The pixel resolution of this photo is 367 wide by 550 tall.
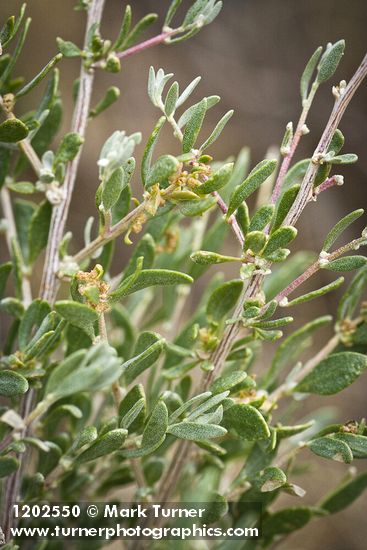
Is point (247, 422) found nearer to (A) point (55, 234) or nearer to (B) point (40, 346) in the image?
(B) point (40, 346)

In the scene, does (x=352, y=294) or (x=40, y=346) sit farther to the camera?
(x=352, y=294)

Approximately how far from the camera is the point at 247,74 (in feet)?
11.1

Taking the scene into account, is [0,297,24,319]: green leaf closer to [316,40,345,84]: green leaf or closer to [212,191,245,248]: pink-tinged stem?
[212,191,245,248]: pink-tinged stem

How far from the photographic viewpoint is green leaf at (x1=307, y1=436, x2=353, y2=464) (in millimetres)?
854

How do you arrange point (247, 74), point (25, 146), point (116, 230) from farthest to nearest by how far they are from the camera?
point (247, 74) < point (25, 146) < point (116, 230)

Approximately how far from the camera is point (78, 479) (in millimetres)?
1146

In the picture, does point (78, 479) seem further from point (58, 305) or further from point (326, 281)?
point (326, 281)

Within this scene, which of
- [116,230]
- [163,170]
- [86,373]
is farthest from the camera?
[116,230]

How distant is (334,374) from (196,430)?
0.29 m

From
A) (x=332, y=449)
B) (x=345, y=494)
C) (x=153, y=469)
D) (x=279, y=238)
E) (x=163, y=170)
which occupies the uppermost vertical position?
(x=163, y=170)

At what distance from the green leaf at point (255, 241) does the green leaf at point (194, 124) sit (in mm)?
140

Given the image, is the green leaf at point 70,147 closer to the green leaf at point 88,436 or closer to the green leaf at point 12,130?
the green leaf at point 12,130

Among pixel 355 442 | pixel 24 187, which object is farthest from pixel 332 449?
pixel 24 187

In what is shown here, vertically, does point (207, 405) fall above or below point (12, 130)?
below
